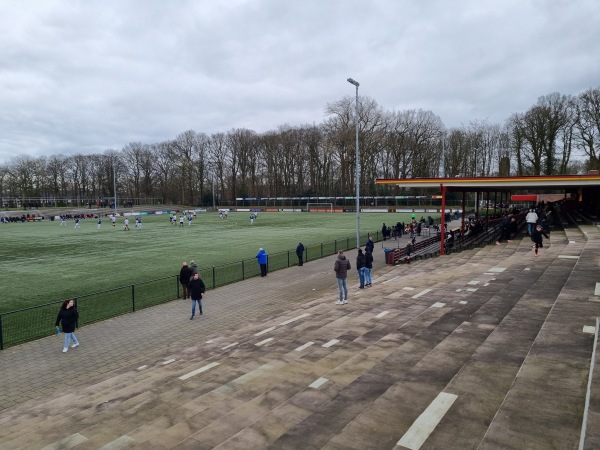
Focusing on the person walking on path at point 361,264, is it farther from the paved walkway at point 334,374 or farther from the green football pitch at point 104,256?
the green football pitch at point 104,256

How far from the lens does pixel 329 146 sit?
283 ft

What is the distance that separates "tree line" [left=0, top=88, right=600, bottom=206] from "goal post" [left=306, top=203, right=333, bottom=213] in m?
5.95

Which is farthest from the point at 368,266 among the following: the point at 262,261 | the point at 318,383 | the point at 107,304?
the point at 107,304

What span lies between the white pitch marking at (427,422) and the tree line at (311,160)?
2506 inches

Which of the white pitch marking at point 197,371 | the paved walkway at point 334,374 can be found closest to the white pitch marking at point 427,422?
the paved walkway at point 334,374

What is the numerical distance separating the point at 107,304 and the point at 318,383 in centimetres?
1117

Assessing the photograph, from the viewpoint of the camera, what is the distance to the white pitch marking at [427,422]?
4648 mm

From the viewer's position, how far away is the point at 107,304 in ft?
49.5

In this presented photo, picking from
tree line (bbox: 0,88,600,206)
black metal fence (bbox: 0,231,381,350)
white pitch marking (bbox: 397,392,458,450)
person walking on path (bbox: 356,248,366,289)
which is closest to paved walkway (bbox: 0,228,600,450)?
white pitch marking (bbox: 397,392,458,450)

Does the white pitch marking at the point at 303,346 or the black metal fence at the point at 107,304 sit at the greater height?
the white pitch marking at the point at 303,346

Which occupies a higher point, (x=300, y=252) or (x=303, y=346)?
(x=300, y=252)

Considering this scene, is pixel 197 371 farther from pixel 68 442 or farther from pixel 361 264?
pixel 361 264

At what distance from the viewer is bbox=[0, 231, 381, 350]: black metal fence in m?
12.1

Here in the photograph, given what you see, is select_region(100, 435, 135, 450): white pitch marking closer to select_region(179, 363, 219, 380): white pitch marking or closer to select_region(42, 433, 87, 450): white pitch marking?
select_region(42, 433, 87, 450): white pitch marking
